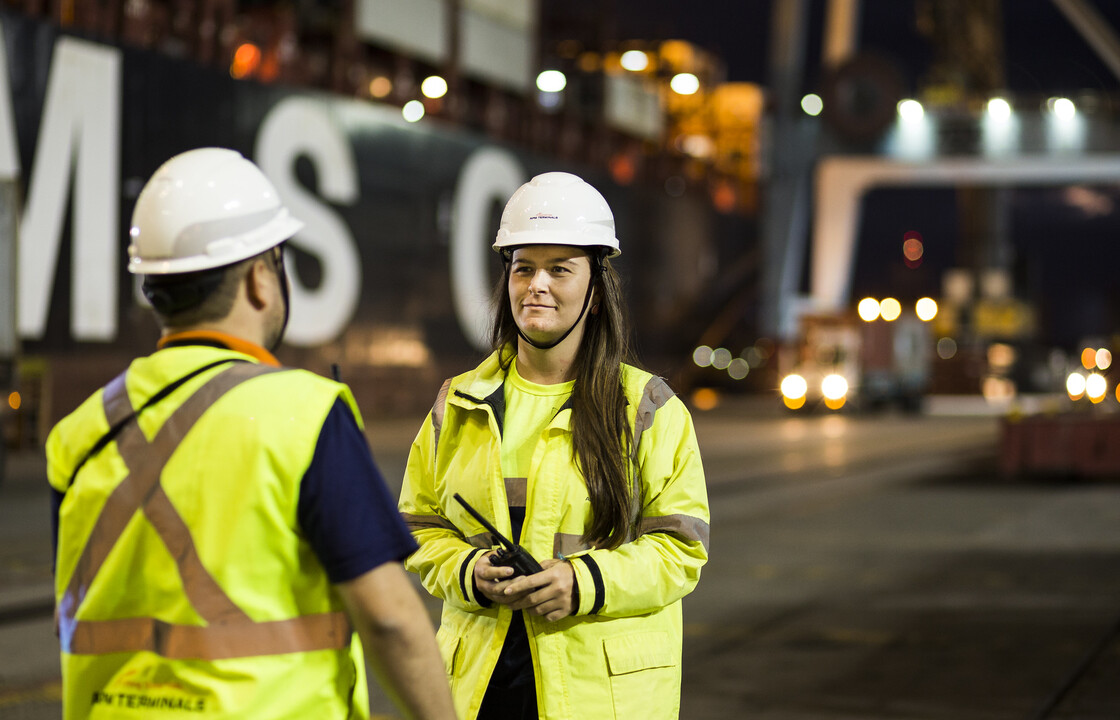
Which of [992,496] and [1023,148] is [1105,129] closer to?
[1023,148]

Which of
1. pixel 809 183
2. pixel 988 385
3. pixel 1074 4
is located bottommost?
pixel 988 385

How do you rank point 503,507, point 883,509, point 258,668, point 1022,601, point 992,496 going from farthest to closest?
point 992,496, point 883,509, point 1022,601, point 503,507, point 258,668

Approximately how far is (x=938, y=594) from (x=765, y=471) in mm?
9924

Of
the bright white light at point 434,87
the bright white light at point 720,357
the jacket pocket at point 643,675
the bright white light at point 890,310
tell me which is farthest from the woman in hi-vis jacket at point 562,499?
the bright white light at point 720,357

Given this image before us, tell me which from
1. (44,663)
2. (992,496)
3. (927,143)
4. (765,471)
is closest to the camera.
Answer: (44,663)

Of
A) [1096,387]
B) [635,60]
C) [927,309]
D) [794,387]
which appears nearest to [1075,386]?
[1096,387]

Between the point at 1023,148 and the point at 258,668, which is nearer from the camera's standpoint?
the point at 258,668

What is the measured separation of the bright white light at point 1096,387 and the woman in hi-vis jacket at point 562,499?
820 inches

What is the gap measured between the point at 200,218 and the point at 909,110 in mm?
49724

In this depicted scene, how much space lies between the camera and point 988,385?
5772 centimetres

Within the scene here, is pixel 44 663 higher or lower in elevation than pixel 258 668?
lower

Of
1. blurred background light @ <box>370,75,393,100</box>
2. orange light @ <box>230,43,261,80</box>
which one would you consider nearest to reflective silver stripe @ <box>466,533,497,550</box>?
orange light @ <box>230,43,261,80</box>

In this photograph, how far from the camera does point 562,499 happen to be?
3.01 metres

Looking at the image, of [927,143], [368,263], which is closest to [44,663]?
[368,263]
